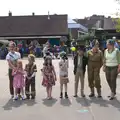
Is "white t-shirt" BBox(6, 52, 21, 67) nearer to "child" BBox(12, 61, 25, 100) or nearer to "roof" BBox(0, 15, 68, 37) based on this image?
"child" BBox(12, 61, 25, 100)

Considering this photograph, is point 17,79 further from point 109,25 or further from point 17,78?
point 109,25

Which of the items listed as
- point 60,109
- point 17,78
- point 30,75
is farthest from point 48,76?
point 60,109

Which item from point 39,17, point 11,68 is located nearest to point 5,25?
point 39,17

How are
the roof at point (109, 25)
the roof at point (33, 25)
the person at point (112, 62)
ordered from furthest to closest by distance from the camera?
the roof at point (33, 25)
the roof at point (109, 25)
the person at point (112, 62)

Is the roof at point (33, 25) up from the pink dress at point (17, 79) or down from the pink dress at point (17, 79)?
up

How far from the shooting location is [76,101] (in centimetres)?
986

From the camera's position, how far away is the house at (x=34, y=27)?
5953 centimetres

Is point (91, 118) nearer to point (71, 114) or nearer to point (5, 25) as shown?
point (71, 114)

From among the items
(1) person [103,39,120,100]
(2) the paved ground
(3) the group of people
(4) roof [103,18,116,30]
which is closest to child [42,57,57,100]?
(3) the group of people

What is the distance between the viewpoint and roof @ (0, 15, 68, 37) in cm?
6059

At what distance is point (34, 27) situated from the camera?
6228 centimetres

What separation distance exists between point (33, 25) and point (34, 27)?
3.80ft

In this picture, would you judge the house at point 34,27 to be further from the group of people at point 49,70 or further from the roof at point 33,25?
the group of people at point 49,70

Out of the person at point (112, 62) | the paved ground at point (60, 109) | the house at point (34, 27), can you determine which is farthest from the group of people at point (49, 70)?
the house at point (34, 27)
